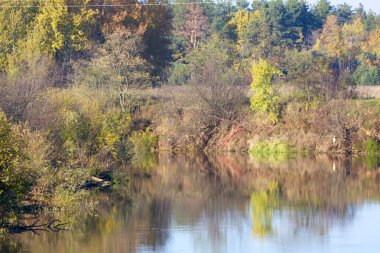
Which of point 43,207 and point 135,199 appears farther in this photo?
point 135,199

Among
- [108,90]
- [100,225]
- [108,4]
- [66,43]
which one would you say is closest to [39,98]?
[100,225]

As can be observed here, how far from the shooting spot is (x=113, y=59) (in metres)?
50.1

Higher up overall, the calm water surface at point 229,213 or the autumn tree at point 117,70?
the autumn tree at point 117,70

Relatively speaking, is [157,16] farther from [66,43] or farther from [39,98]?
[39,98]

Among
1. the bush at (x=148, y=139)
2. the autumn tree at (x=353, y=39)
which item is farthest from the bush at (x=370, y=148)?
the autumn tree at (x=353, y=39)

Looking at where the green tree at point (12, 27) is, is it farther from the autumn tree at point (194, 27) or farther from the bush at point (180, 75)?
the autumn tree at point (194, 27)

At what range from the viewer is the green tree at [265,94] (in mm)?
49031

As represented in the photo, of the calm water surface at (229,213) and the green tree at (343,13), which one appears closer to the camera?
the calm water surface at (229,213)

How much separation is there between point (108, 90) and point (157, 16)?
1248cm

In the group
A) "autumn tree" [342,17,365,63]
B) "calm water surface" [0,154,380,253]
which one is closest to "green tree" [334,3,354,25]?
"autumn tree" [342,17,365,63]

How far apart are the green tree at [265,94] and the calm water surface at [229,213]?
8445mm

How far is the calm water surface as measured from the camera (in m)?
21.0

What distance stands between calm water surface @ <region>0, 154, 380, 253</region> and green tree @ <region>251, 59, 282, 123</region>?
8.45 meters

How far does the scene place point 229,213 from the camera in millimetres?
26594
